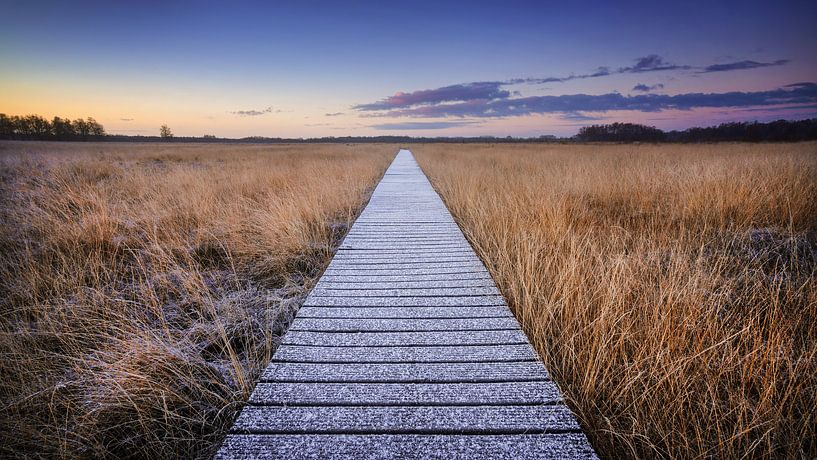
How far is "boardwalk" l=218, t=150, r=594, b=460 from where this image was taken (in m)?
1.43

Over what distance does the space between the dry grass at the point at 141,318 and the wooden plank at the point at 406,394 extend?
0.87 ft

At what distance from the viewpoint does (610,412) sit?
1653mm

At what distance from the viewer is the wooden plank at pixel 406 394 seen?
5.40 ft

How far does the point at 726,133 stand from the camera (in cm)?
5097

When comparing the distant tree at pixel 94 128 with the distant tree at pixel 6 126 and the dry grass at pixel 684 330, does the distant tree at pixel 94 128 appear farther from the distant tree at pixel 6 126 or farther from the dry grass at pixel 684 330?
the dry grass at pixel 684 330

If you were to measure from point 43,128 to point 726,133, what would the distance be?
134m

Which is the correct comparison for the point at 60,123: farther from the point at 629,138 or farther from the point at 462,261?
the point at 629,138

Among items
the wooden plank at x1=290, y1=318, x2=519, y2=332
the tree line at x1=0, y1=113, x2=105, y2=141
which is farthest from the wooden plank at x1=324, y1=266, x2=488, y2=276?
the tree line at x1=0, y1=113, x2=105, y2=141

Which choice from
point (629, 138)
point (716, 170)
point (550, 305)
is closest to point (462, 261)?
point (550, 305)

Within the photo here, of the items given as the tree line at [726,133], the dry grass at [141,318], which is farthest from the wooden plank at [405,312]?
the tree line at [726,133]

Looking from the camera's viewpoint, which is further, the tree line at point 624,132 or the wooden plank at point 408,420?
the tree line at point 624,132

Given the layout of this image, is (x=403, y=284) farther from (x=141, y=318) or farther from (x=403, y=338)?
(x=141, y=318)

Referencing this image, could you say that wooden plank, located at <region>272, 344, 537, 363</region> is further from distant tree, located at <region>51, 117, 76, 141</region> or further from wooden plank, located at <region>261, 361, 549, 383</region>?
distant tree, located at <region>51, 117, 76, 141</region>

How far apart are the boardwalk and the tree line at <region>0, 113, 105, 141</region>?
102 metres
